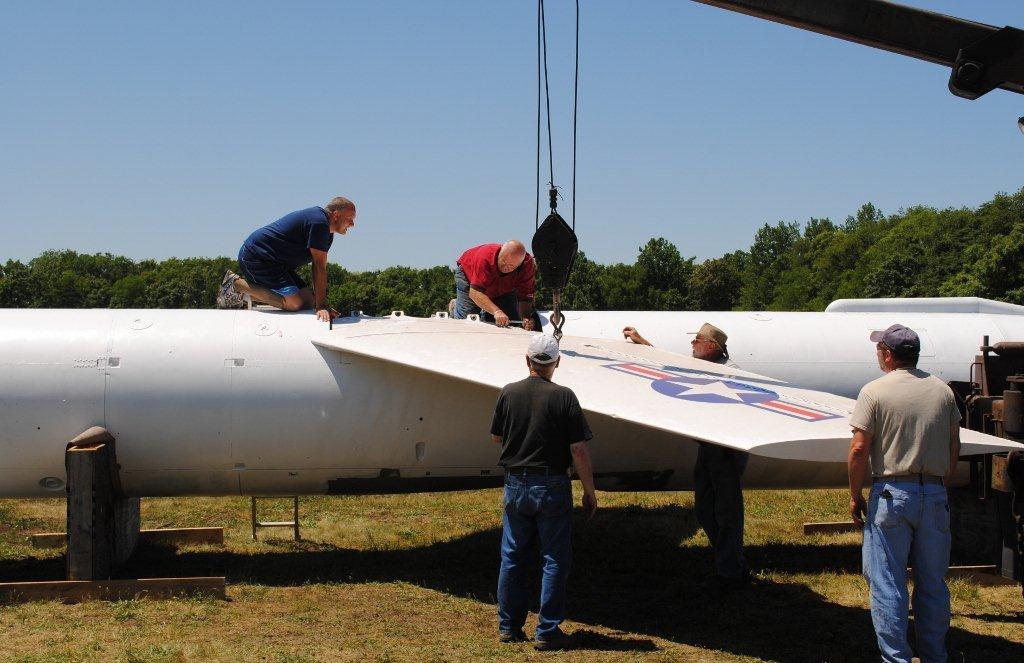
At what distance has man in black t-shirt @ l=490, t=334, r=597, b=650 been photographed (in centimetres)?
649

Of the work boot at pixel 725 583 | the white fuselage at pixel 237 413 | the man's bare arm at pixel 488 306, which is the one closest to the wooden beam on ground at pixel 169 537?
the white fuselage at pixel 237 413

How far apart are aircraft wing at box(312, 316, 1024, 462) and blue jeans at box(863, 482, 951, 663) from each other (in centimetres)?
50

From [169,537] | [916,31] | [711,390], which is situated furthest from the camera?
[169,537]

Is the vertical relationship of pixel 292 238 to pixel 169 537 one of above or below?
above

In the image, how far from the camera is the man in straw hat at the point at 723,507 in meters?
8.12

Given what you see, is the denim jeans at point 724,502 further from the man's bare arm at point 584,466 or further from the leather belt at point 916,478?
the leather belt at point 916,478

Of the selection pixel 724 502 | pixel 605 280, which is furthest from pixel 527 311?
pixel 605 280

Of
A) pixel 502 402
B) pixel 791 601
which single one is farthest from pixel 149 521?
pixel 791 601

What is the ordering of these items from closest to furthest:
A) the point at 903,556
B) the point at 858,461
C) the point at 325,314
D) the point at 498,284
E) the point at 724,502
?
the point at 903,556 → the point at 858,461 → the point at 724,502 → the point at 325,314 → the point at 498,284

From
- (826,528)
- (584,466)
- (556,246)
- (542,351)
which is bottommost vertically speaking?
(826,528)

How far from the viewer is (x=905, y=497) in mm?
5598

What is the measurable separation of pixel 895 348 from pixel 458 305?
543 cm

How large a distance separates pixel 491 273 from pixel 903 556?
208 inches

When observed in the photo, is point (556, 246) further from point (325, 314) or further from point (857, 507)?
point (857, 507)
